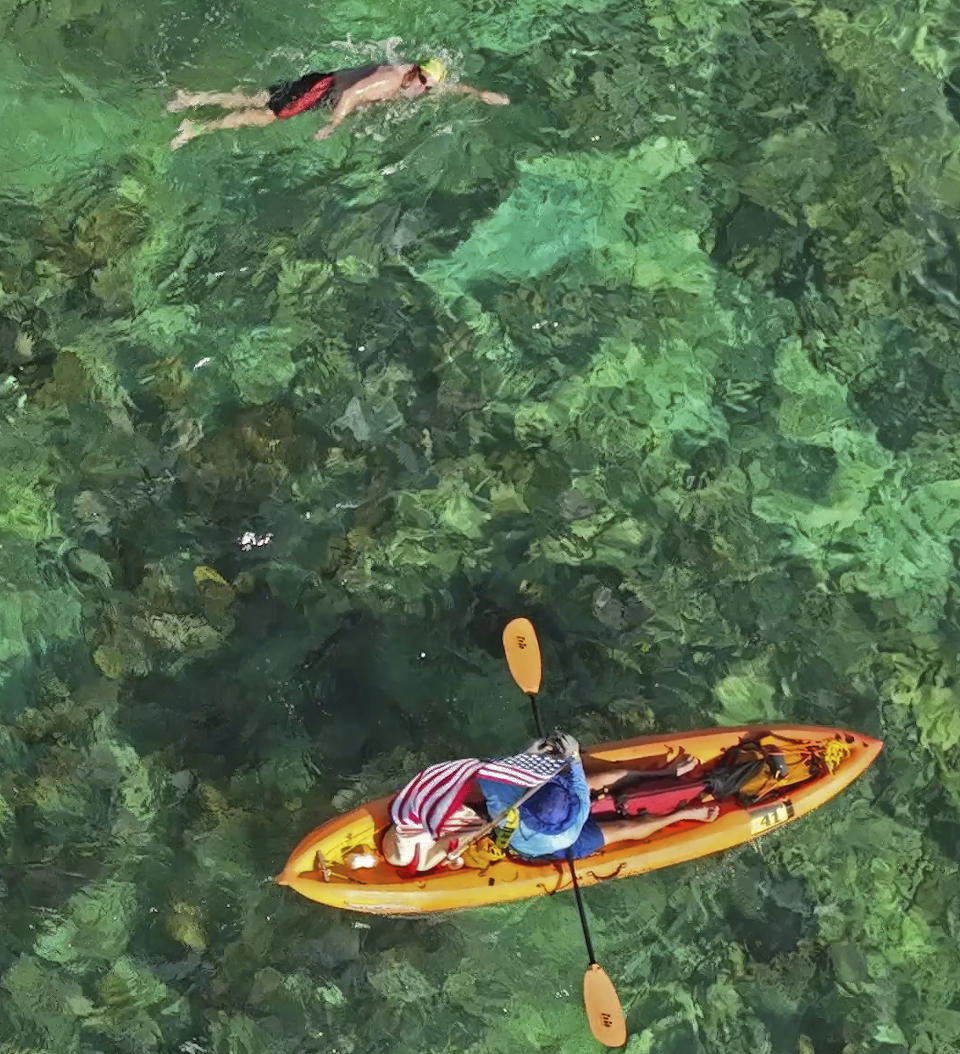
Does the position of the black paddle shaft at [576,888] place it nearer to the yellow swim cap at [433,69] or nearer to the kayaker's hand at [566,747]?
the kayaker's hand at [566,747]

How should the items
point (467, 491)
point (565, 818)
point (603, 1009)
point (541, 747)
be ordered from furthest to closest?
1. point (467, 491)
2. point (603, 1009)
3. point (541, 747)
4. point (565, 818)

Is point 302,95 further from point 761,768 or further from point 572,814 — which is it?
point 761,768

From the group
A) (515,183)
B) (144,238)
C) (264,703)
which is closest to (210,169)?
(144,238)

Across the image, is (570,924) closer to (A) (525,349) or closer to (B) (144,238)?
(A) (525,349)

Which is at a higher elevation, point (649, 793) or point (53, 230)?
point (53, 230)

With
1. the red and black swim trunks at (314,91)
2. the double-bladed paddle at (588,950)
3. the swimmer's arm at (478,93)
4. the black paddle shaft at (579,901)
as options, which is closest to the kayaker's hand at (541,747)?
the double-bladed paddle at (588,950)

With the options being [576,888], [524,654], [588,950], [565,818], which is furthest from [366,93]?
[588,950]
